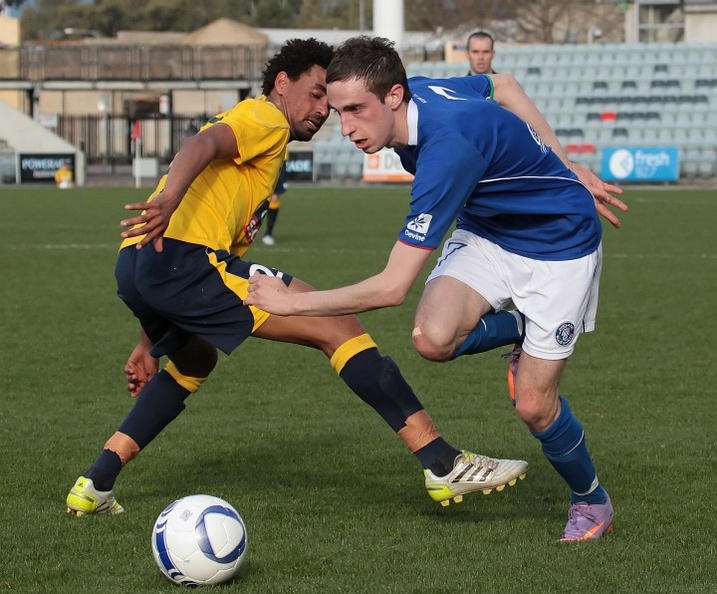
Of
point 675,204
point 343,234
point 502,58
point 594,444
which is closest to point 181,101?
point 502,58

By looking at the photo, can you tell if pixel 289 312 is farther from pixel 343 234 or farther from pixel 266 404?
pixel 343 234

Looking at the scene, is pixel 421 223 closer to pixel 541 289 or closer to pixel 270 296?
pixel 270 296

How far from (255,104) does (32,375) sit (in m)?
3.96

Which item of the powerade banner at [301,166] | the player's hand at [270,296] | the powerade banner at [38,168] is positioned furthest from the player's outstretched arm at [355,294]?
the powerade banner at [38,168]

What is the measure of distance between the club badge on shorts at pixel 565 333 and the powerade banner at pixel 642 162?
30560mm

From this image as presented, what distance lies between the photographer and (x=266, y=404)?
294 inches

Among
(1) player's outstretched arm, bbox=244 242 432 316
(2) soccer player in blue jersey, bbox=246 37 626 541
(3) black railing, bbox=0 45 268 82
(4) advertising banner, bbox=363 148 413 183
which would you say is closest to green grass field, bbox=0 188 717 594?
(2) soccer player in blue jersey, bbox=246 37 626 541

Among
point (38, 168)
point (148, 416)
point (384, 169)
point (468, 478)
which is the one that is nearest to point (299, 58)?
point (148, 416)

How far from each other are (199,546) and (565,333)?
5.08 feet

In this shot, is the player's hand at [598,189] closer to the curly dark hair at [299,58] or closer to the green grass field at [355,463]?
the curly dark hair at [299,58]

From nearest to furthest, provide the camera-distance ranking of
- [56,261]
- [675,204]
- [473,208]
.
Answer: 1. [473,208]
2. [56,261]
3. [675,204]

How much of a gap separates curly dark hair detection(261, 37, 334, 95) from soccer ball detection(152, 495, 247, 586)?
1.80m

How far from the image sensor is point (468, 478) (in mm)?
4801

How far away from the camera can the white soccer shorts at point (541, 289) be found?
4.71 m
